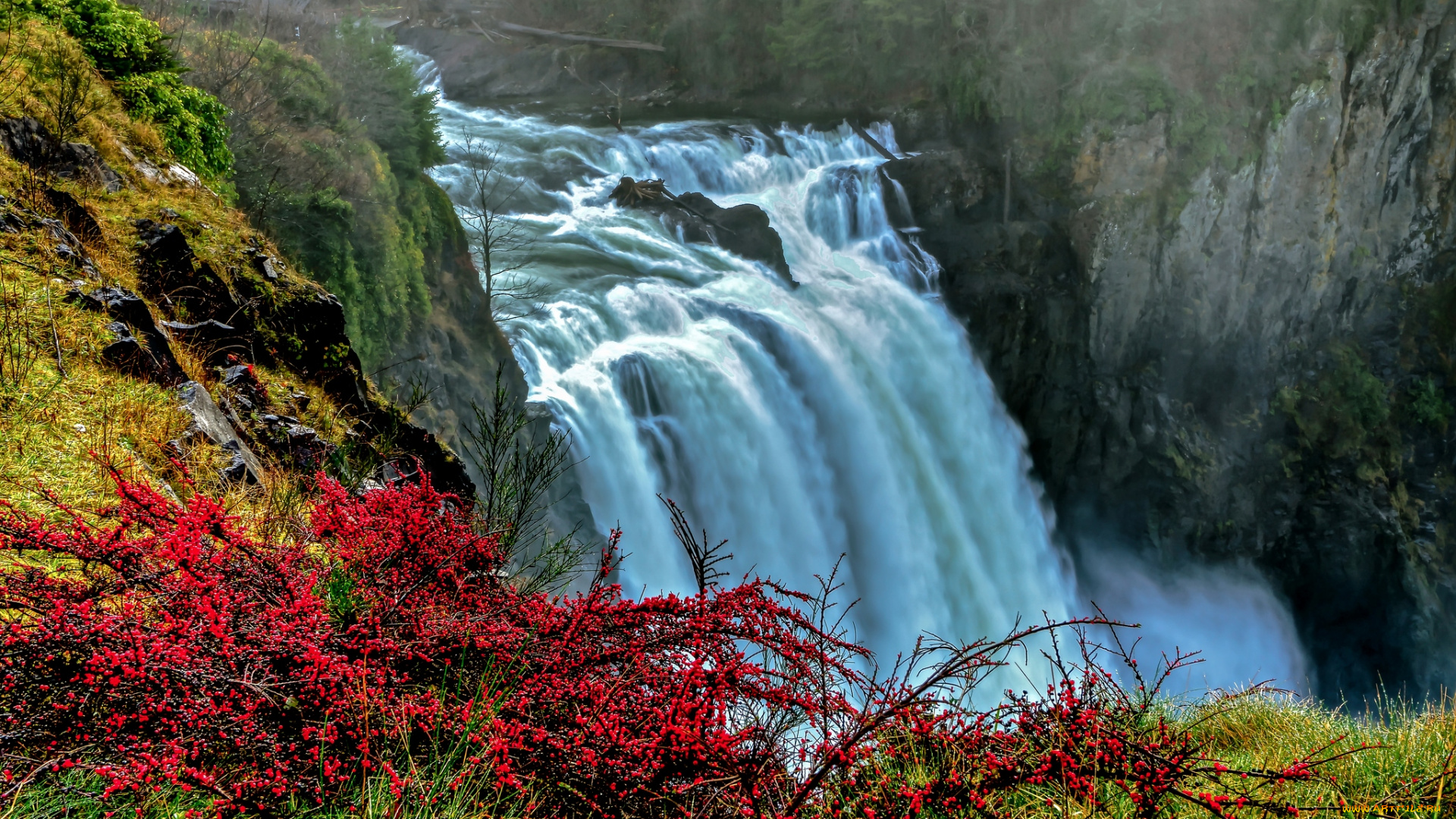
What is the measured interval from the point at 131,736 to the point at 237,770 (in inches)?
10.2

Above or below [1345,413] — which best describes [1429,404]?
above

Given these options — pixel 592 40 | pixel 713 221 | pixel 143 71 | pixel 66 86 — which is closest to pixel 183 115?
pixel 143 71

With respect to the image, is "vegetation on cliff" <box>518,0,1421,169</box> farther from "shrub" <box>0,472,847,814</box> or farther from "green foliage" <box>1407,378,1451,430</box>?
"shrub" <box>0,472,847,814</box>

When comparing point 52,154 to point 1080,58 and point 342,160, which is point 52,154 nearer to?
point 342,160

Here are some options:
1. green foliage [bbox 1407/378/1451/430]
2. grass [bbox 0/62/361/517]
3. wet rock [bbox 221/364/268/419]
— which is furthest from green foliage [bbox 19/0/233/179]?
green foliage [bbox 1407/378/1451/430]

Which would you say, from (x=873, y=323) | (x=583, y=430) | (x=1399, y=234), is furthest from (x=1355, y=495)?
(x=583, y=430)

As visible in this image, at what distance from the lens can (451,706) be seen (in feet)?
8.14

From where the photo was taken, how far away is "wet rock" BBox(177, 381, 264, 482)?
4355 mm

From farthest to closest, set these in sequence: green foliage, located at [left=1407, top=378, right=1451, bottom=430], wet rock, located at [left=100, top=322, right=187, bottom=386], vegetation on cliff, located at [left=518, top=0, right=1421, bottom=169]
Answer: green foliage, located at [left=1407, top=378, right=1451, bottom=430]
vegetation on cliff, located at [left=518, top=0, right=1421, bottom=169]
wet rock, located at [left=100, top=322, right=187, bottom=386]

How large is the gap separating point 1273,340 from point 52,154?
26144 mm

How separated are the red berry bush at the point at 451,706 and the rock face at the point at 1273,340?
62.2ft

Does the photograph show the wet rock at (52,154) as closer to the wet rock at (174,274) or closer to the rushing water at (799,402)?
the wet rock at (174,274)

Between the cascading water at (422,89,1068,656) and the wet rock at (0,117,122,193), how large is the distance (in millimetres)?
6240

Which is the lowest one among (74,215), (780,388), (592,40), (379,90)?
(74,215)
